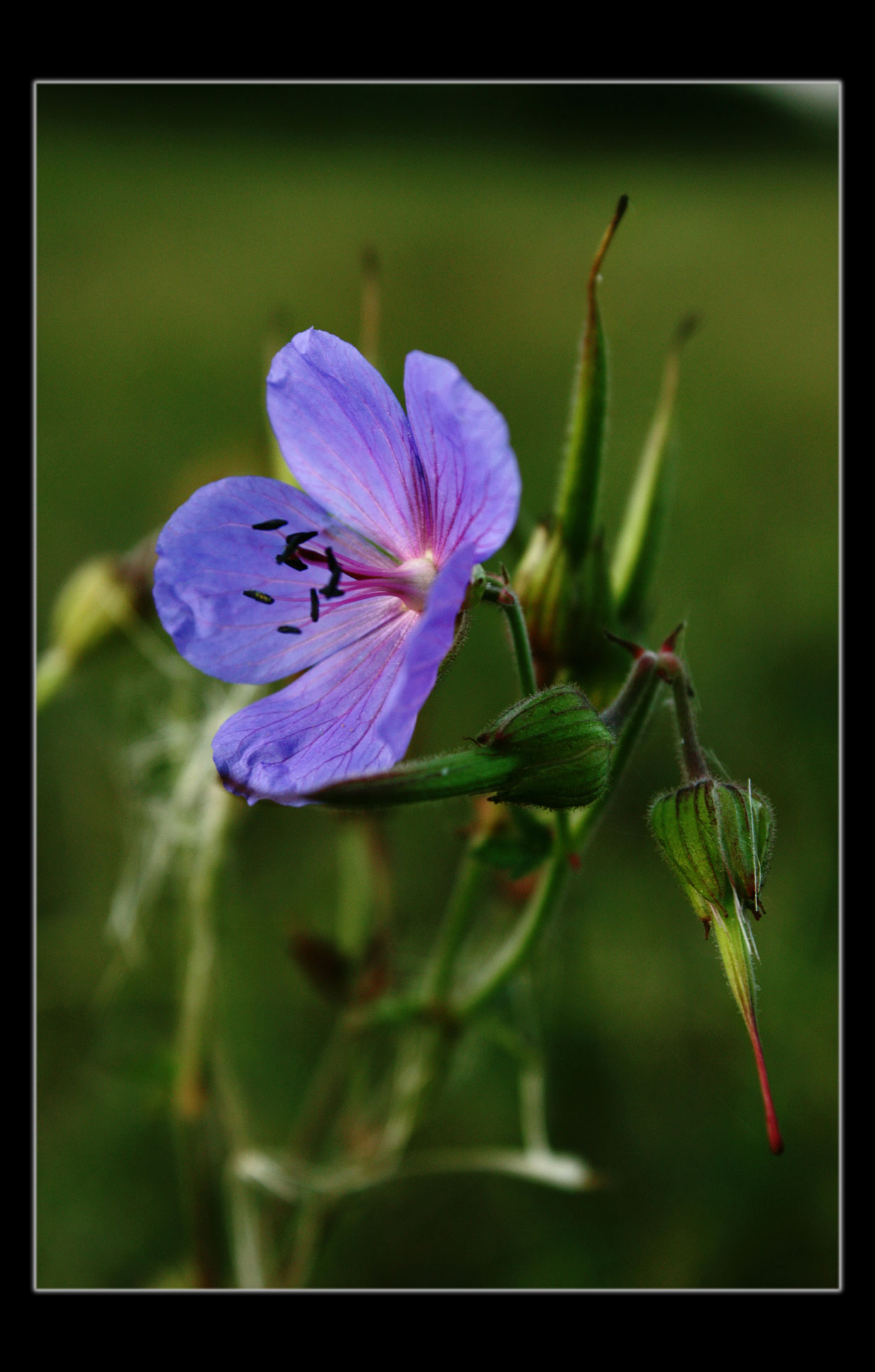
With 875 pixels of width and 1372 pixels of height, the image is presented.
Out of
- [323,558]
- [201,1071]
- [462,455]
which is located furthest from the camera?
[201,1071]

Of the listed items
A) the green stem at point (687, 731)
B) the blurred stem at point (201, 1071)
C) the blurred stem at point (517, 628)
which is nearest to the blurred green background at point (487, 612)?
the blurred stem at point (201, 1071)

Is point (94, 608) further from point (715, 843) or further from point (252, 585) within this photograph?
point (715, 843)

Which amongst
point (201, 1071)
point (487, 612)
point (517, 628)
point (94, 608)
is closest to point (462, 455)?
point (517, 628)

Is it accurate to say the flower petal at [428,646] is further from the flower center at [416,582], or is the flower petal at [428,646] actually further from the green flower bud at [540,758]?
the flower center at [416,582]

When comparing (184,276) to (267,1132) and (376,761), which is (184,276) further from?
(376,761)

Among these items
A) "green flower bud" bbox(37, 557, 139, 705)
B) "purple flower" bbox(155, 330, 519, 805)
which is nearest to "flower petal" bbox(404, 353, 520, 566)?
"purple flower" bbox(155, 330, 519, 805)

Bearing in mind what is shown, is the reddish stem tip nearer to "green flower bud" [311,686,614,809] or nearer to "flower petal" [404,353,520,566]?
"green flower bud" [311,686,614,809]
